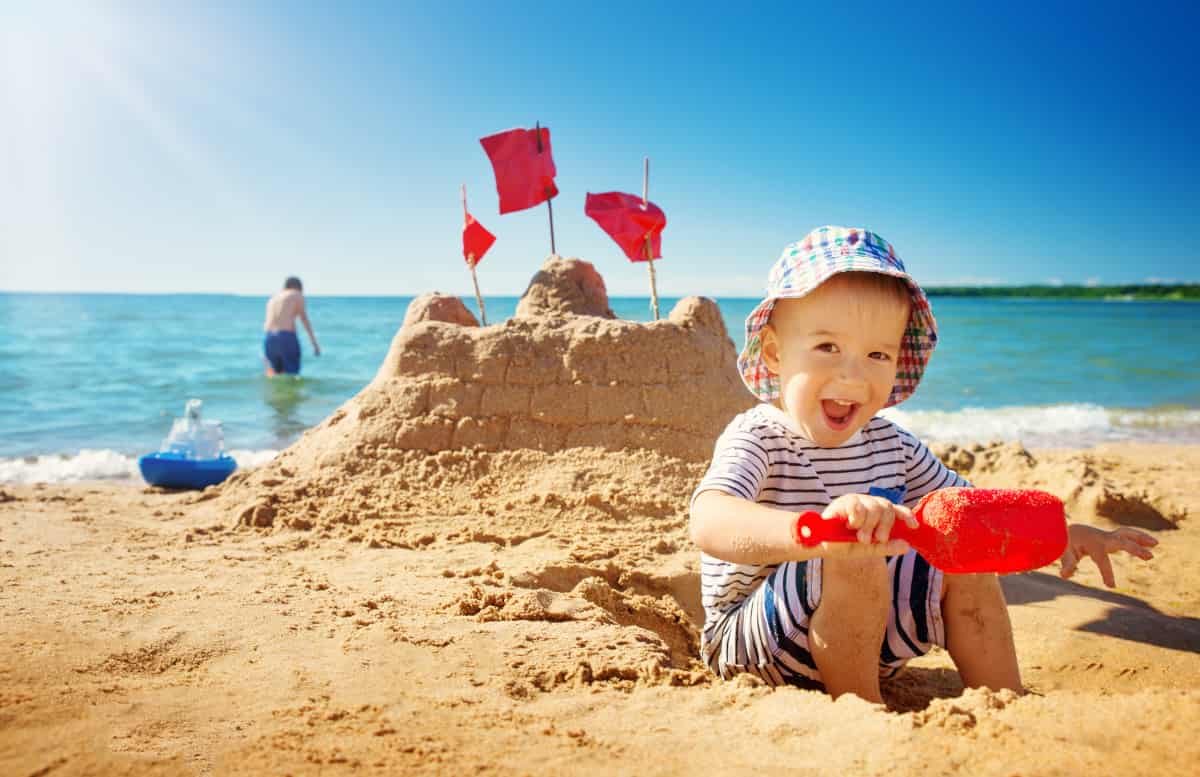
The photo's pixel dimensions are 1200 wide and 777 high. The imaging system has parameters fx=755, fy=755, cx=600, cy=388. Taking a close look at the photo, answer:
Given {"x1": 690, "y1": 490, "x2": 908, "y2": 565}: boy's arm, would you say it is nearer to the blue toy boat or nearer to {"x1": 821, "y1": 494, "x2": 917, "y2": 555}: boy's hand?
{"x1": 821, "y1": 494, "x2": 917, "y2": 555}: boy's hand

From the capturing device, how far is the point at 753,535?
1431mm

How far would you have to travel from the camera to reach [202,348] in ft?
64.2

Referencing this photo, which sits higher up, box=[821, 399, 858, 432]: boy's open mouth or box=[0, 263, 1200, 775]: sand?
box=[821, 399, 858, 432]: boy's open mouth

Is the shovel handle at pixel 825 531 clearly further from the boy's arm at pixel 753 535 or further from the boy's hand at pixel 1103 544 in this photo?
the boy's hand at pixel 1103 544

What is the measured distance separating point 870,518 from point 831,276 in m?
0.63

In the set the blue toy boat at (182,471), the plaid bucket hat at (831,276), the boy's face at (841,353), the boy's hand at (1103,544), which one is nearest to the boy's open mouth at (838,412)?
the boy's face at (841,353)

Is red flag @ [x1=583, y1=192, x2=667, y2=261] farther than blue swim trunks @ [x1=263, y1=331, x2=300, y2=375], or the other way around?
blue swim trunks @ [x1=263, y1=331, x2=300, y2=375]

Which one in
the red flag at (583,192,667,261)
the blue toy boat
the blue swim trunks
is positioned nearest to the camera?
the red flag at (583,192,667,261)

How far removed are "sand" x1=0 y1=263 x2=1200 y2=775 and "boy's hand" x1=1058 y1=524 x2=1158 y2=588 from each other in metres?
0.29

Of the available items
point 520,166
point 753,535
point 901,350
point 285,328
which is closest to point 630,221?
point 520,166

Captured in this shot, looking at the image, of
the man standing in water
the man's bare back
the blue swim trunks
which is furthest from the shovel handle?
the blue swim trunks

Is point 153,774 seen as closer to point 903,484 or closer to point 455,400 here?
point 903,484

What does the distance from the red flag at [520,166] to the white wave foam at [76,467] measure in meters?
3.07

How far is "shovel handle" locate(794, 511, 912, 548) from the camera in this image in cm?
126
